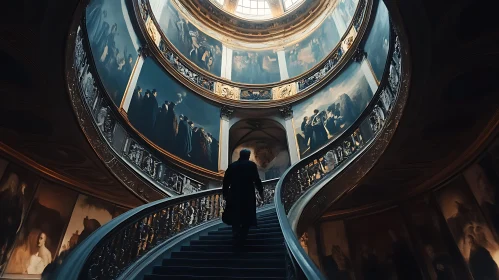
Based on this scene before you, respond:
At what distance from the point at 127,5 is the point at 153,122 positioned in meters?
4.26

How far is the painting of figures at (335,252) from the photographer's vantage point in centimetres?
788

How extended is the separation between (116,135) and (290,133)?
7.31 meters

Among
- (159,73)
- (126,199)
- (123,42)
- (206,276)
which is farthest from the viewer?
(159,73)

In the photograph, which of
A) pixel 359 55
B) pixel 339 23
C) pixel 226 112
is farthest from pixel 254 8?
pixel 359 55

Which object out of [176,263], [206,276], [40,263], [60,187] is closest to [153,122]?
[60,187]

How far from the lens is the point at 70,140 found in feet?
18.4

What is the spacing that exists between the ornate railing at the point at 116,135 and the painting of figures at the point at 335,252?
4367mm

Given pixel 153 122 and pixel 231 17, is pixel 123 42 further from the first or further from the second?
pixel 231 17

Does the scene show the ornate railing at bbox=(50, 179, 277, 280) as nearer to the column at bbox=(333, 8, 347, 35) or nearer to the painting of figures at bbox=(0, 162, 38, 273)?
the painting of figures at bbox=(0, 162, 38, 273)

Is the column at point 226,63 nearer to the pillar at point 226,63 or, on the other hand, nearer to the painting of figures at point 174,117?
the pillar at point 226,63

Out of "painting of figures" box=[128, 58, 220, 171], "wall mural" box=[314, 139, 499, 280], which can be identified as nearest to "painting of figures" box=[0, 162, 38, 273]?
"painting of figures" box=[128, 58, 220, 171]

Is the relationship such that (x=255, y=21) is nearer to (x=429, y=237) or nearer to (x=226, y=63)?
(x=226, y=63)

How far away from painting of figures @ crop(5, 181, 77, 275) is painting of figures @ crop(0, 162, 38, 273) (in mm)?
122

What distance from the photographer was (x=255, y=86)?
14492 millimetres
